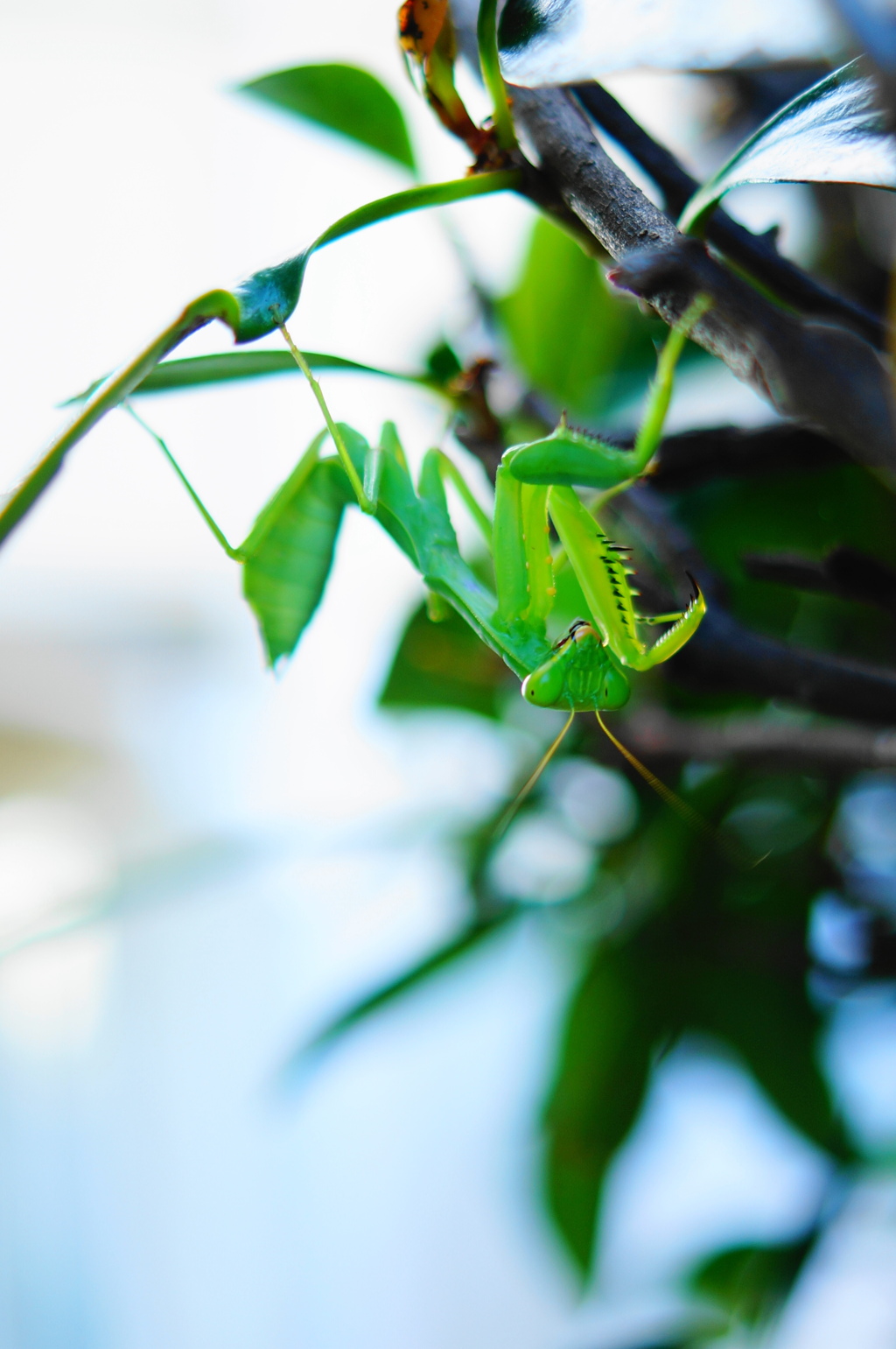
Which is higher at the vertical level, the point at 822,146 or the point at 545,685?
the point at 822,146

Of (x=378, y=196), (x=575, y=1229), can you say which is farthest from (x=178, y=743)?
(x=378, y=196)

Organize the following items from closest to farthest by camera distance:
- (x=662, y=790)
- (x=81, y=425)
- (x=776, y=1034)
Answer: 1. (x=81, y=425)
2. (x=662, y=790)
3. (x=776, y=1034)

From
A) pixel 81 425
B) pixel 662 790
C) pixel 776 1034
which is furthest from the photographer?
pixel 776 1034

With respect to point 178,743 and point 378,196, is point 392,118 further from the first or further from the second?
point 178,743

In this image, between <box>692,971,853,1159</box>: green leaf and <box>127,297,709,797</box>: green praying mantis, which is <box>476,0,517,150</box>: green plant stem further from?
<box>692,971,853,1159</box>: green leaf

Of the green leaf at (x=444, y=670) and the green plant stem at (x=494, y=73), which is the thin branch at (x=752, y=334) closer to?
the green plant stem at (x=494, y=73)

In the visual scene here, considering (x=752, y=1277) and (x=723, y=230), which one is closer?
(x=723, y=230)

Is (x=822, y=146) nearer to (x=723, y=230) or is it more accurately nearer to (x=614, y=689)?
(x=723, y=230)

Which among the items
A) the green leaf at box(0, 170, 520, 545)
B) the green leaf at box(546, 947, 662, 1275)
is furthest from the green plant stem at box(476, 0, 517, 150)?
the green leaf at box(546, 947, 662, 1275)

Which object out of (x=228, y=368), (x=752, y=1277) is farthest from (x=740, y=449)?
(x=752, y=1277)

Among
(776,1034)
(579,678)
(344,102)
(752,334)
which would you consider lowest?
(776,1034)
